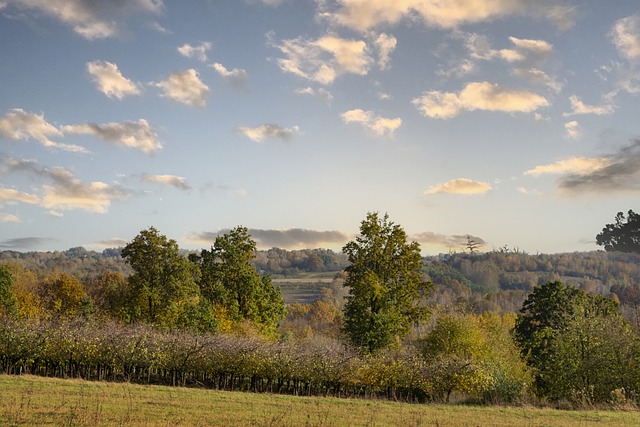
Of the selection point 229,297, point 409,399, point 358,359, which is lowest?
point 409,399

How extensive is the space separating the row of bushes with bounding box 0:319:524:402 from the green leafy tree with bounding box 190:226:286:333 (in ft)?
61.5

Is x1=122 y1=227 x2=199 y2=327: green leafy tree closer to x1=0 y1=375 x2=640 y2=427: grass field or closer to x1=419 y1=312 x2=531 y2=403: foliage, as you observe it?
x1=0 y1=375 x2=640 y2=427: grass field

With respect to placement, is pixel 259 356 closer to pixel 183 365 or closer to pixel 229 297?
pixel 183 365

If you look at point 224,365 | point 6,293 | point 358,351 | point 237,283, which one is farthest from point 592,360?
point 6,293

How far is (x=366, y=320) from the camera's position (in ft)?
166

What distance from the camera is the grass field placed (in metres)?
22.7

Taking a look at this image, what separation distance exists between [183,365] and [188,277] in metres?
16.7

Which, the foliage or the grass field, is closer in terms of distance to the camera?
→ the grass field

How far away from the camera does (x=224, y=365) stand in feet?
146

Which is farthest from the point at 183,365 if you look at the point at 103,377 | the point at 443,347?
the point at 443,347

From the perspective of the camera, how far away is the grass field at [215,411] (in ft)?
74.4

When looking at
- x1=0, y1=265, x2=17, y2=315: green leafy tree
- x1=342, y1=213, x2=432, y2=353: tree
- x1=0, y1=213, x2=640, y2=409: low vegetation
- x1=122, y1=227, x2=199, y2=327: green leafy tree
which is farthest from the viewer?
x1=0, y1=265, x2=17, y2=315: green leafy tree

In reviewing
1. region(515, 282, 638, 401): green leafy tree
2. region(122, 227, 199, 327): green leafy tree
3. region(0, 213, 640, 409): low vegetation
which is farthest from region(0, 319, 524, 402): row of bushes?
region(122, 227, 199, 327): green leafy tree

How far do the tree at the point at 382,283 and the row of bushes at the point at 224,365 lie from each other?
543 centimetres
